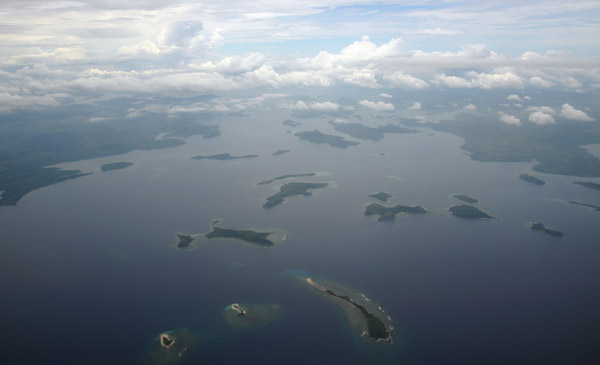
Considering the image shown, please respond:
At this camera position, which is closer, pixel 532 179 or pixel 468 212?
pixel 468 212

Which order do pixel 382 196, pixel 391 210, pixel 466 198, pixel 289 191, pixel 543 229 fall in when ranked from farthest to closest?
1. pixel 289 191
2. pixel 382 196
3. pixel 466 198
4. pixel 391 210
5. pixel 543 229

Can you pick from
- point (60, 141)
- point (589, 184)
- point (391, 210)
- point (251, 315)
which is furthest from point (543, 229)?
point (60, 141)

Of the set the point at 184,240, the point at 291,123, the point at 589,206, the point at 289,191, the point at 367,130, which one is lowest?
the point at 589,206

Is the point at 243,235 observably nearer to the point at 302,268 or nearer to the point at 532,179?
the point at 302,268

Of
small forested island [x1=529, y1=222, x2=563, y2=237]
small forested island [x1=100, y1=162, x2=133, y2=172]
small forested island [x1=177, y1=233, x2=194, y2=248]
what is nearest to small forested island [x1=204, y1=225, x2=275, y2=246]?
small forested island [x1=177, y1=233, x2=194, y2=248]

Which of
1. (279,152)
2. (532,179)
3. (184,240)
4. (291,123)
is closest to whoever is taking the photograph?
(184,240)

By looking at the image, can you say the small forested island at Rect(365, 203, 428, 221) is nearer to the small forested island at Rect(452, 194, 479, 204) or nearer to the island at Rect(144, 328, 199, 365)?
the small forested island at Rect(452, 194, 479, 204)

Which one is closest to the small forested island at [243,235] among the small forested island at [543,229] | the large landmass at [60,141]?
the small forested island at [543,229]
